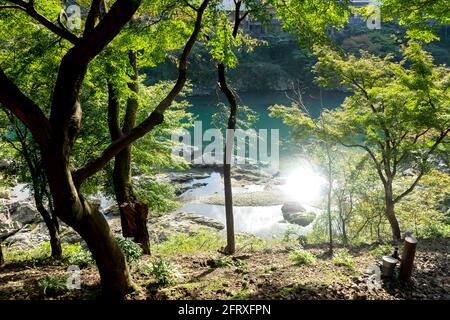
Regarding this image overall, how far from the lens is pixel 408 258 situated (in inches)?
253

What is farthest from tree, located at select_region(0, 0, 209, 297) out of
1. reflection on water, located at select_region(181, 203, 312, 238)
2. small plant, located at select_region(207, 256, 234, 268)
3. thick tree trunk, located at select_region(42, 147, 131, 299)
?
reflection on water, located at select_region(181, 203, 312, 238)

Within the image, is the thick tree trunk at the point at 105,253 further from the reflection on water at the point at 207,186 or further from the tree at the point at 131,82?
the reflection on water at the point at 207,186

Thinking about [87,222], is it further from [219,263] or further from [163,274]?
[219,263]

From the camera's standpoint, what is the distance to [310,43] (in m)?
7.39

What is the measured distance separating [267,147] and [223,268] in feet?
102

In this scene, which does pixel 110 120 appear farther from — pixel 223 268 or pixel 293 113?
pixel 293 113

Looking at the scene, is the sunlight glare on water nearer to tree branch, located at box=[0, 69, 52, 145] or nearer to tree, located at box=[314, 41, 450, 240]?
tree, located at box=[314, 41, 450, 240]

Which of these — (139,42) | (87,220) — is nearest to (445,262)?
(87,220)

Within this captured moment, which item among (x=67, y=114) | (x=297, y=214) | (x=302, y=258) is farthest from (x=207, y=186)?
(x=67, y=114)

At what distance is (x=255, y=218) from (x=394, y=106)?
12.2 meters

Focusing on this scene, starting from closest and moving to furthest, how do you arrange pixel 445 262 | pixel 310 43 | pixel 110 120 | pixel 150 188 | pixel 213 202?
pixel 310 43 < pixel 445 262 < pixel 110 120 < pixel 150 188 < pixel 213 202

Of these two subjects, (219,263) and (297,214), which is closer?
(219,263)

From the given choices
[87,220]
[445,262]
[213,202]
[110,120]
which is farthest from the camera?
[213,202]

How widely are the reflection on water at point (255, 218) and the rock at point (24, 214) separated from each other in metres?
7.95
